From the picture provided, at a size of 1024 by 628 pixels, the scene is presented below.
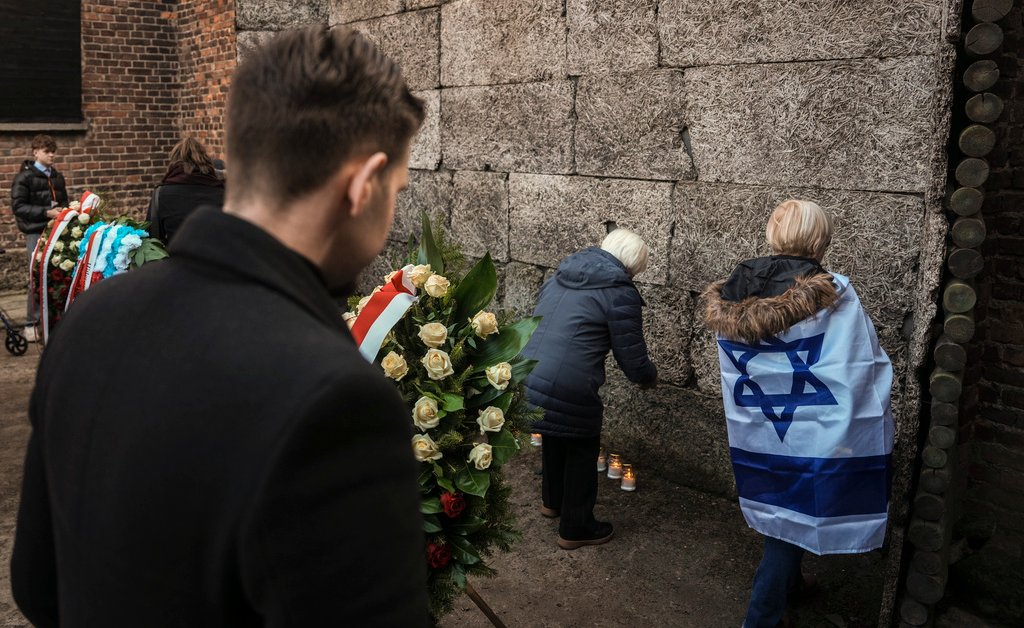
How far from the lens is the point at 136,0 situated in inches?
470

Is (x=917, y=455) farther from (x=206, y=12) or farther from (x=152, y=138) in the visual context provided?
(x=152, y=138)

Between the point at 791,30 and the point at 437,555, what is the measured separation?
3.33 metres

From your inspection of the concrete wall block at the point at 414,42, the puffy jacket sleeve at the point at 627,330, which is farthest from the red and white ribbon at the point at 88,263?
the puffy jacket sleeve at the point at 627,330

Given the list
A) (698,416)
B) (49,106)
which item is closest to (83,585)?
(698,416)

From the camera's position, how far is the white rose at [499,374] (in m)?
2.92

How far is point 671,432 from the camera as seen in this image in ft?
18.0

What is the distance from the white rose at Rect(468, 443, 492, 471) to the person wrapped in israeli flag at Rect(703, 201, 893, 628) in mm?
1228

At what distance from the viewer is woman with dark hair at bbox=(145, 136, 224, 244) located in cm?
660

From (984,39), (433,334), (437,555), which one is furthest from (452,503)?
(984,39)

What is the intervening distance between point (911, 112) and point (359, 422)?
387 centimetres

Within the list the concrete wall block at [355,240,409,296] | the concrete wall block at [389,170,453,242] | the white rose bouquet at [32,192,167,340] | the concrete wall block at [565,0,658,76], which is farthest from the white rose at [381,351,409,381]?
the white rose bouquet at [32,192,167,340]

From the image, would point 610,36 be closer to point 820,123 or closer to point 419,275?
point 820,123

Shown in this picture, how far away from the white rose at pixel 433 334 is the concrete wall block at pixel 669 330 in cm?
273

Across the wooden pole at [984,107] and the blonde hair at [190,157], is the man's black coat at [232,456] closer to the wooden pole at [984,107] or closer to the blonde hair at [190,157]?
the wooden pole at [984,107]
